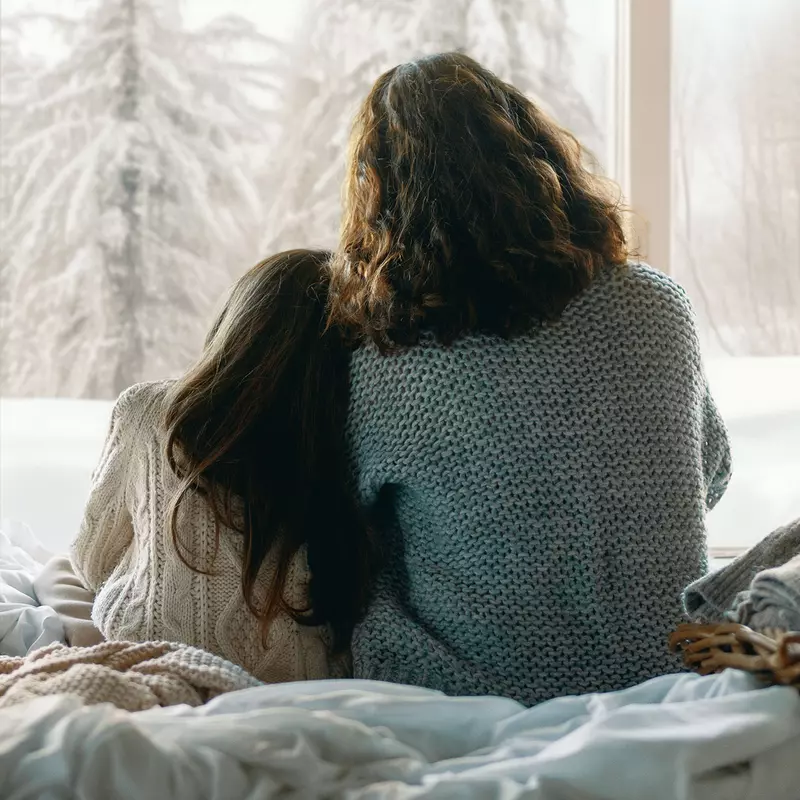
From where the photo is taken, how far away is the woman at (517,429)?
111cm

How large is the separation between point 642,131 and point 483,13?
14.9 inches

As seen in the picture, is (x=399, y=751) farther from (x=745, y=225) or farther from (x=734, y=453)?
(x=745, y=225)

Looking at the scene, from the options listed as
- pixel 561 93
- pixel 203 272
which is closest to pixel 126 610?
pixel 203 272

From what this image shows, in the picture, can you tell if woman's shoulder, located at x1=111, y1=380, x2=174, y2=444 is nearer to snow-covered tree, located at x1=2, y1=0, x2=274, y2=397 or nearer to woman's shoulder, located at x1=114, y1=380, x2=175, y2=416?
woman's shoulder, located at x1=114, y1=380, x2=175, y2=416

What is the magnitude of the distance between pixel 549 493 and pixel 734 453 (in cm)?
99

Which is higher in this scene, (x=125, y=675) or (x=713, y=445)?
(x=713, y=445)

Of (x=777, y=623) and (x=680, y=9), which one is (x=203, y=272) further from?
(x=777, y=623)

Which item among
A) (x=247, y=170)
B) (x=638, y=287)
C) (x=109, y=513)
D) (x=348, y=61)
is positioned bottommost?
(x=109, y=513)

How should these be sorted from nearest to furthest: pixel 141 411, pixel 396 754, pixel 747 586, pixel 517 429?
pixel 396 754
pixel 747 586
pixel 517 429
pixel 141 411

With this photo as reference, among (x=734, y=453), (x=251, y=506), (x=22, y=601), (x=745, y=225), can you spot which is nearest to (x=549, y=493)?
(x=251, y=506)

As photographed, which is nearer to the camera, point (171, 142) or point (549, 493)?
point (549, 493)

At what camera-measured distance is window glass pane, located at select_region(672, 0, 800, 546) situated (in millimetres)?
1951

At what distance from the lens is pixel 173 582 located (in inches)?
45.7

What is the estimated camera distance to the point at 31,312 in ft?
6.33
